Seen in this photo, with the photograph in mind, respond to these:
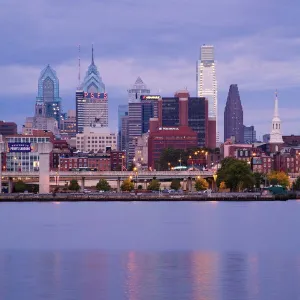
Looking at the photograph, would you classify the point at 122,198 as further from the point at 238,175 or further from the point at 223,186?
the point at 238,175

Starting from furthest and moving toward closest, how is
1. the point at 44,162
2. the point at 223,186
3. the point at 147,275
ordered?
the point at 223,186 → the point at 44,162 → the point at 147,275

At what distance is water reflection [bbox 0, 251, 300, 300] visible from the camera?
54.1 meters

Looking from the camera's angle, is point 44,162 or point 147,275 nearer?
point 147,275

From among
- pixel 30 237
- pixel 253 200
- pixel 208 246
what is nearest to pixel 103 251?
pixel 208 246

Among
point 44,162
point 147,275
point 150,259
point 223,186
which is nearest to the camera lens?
point 147,275

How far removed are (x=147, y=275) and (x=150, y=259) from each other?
8.91m

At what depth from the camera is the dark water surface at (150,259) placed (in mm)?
55094

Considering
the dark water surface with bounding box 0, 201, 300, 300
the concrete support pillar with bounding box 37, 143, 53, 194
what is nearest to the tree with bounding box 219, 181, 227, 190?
the concrete support pillar with bounding box 37, 143, 53, 194

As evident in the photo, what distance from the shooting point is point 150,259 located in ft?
228

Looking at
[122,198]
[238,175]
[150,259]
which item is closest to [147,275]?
[150,259]

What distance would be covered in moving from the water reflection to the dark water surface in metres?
0.05

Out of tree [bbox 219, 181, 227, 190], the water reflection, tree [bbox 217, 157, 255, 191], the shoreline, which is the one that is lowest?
the water reflection

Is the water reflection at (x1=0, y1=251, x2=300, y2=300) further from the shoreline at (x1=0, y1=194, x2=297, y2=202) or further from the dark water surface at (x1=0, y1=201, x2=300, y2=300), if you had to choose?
the shoreline at (x1=0, y1=194, x2=297, y2=202)

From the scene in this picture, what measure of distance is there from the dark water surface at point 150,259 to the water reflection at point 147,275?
0.16ft
